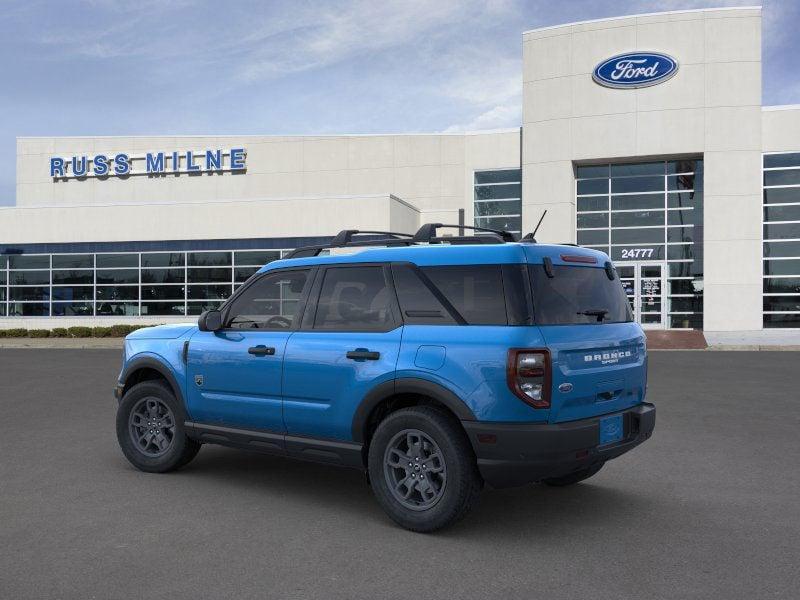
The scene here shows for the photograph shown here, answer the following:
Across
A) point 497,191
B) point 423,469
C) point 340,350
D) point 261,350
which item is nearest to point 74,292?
point 497,191

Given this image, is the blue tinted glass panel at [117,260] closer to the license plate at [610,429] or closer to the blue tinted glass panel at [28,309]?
the blue tinted glass panel at [28,309]

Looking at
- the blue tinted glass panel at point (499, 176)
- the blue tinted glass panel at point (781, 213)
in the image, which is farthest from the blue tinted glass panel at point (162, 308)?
the blue tinted glass panel at point (781, 213)

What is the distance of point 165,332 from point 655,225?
89.9 feet

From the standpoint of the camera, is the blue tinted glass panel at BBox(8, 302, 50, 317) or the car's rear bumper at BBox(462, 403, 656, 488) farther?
the blue tinted glass panel at BBox(8, 302, 50, 317)

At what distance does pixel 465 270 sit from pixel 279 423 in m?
1.88

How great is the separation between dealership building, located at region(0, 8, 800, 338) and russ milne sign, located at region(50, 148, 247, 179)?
0.36ft

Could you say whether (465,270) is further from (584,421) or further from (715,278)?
(715,278)

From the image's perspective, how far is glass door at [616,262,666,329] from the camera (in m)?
30.7

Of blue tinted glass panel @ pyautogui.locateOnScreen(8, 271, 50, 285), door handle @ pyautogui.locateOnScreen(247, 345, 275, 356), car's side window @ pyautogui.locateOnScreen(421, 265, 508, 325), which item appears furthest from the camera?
blue tinted glass panel @ pyautogui.locateOnScreen(8, 271, 50, 285)

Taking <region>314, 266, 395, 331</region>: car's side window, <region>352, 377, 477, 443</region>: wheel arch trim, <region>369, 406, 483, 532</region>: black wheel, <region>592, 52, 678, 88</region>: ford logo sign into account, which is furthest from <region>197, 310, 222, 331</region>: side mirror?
<region>592, 52, 678, 88</region>: ford logo sign

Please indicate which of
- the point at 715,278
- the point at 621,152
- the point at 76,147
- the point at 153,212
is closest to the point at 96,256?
the point at 153,212

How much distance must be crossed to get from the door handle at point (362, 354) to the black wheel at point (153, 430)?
77.1 inches

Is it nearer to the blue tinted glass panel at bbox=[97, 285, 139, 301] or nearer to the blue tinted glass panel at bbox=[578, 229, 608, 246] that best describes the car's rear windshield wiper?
the blue tinted glass panel at bbox=[578, 229, 608, 246]

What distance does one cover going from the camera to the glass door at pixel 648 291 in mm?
30672
